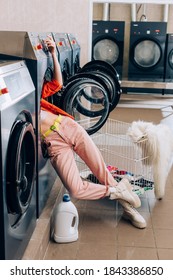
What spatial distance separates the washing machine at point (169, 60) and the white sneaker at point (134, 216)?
499 centimetres

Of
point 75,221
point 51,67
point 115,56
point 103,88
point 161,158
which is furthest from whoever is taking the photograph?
point 115,56

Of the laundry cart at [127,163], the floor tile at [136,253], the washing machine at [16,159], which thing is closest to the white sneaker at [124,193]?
the laundry cart at [127,163]

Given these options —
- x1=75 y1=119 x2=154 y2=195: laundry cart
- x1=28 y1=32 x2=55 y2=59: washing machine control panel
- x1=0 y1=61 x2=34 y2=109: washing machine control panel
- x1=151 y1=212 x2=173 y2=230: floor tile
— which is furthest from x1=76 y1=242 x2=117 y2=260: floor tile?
x1=28 y1=32 x2=55 y2=59: washing machine control panel

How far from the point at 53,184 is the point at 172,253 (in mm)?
1134

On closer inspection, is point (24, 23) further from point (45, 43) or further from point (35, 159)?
point (35, 159)

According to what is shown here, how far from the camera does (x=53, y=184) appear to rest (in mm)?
3223

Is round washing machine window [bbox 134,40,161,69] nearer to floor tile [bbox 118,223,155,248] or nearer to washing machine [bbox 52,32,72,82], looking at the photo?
washing machine [bbox 52,32,72,82]

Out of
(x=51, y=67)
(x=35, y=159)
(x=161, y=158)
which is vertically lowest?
(x=161, y=158)

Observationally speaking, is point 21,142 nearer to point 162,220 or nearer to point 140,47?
point 162,220

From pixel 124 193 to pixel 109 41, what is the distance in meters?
5.27

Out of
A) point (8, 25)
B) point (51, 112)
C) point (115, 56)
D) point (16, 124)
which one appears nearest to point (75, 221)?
point (51, 112)

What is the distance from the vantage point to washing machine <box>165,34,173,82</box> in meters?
7.48

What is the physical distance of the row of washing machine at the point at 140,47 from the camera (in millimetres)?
7480
